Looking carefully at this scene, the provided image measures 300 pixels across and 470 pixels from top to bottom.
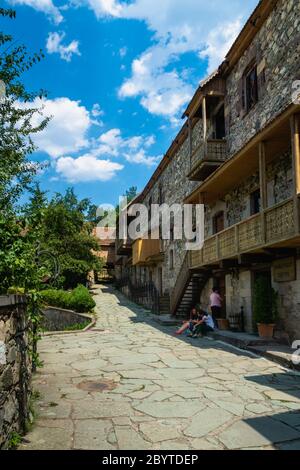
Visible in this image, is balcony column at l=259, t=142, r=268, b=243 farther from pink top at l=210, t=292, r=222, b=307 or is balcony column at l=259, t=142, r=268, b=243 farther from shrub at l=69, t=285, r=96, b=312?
shrub at l=69, t=285, r=96, b=312

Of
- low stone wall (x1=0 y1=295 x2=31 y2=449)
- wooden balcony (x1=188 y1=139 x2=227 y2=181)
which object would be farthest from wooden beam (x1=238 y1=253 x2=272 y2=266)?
low stone wall (x1=0 y1=295 x2=31 y2=449)

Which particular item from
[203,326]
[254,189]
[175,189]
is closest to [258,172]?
[254,189]

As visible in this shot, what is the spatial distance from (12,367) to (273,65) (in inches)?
428

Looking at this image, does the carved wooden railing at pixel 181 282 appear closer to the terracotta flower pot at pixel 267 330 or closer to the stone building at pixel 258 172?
the stone building at pixel 258 172

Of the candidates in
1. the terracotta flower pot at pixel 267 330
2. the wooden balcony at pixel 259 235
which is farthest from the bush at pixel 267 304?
the wooden balcony at pixel 259 235

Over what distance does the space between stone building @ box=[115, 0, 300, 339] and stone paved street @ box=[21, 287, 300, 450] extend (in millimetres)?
2753

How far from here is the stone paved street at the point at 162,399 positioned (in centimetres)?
434

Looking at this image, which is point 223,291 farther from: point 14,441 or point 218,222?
point 14,441

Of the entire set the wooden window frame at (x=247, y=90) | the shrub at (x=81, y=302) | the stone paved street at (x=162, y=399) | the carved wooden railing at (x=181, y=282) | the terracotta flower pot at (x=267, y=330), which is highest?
the wooden window frame at (x=247, y=90)

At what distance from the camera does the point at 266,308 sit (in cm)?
1093

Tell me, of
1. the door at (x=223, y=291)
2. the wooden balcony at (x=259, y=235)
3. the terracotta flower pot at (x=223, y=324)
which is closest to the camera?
the wooden balcony at (x=259, y=235)

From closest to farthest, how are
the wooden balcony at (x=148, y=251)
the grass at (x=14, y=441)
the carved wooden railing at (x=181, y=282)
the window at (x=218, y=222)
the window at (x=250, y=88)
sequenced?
the grass at (x=14, y=441) < the window at (x=250, y=88) < the window at (x=218, y=222) < the carved wooden railing at (x=181, y=282) < the wooden balcony at (x=148, y=251)

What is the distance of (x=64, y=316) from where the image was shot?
1741 cm

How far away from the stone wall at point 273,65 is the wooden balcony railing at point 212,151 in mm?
547
